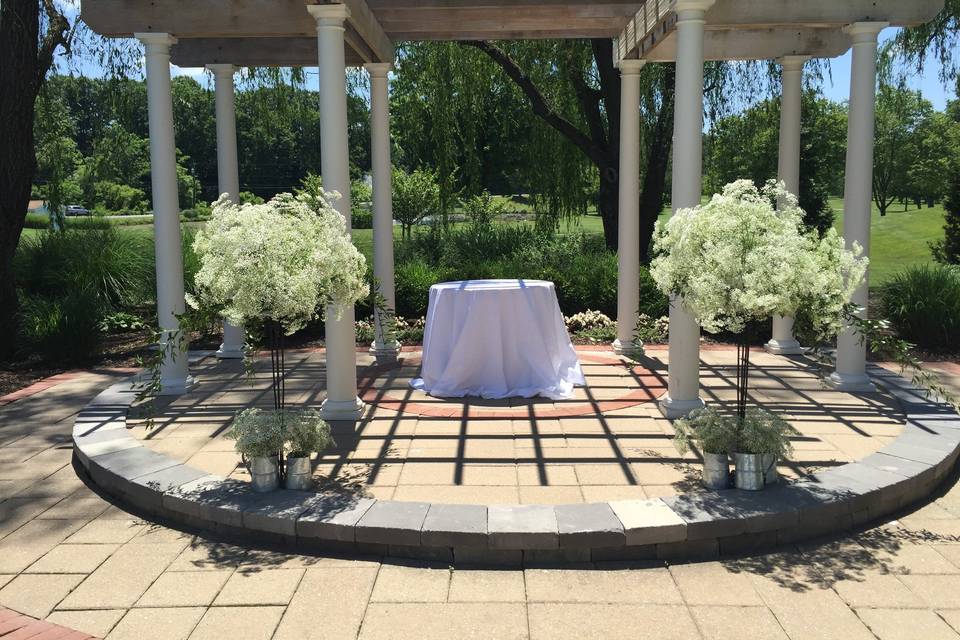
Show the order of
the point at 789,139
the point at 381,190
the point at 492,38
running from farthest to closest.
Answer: the point at 381,190 → the point at 789,139 → the point at 492,38

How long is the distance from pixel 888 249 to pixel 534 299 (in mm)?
29090

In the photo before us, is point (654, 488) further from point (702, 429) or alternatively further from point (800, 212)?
point (800, 212)

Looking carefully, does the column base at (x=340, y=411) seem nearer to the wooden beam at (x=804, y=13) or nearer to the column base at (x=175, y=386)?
the column base at (x=175, y=386)

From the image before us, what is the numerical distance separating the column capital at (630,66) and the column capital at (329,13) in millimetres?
3365

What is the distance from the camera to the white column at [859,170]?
20.6 feet

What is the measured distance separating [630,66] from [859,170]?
2591mm

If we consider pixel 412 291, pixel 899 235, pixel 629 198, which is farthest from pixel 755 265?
pixel 899 235

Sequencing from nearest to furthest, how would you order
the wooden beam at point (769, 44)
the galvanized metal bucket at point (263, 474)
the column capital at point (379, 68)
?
1. the galvanized metal bucket at point (263, 474)
2. the wooden beam at point (769, 44)
3. the column capital at point (379, 68)

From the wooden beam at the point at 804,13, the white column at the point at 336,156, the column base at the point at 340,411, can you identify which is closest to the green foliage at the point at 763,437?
the white column at the point at 336,156

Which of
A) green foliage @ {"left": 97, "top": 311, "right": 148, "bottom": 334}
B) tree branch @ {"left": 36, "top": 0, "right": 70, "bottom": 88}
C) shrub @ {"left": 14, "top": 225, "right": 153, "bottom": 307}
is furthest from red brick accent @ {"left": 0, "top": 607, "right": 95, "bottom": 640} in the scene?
shrub @ {"left": 14, "top": 225, "right": 153, "bottom": 307}

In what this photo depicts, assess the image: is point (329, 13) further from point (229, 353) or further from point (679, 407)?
point (229, 353)

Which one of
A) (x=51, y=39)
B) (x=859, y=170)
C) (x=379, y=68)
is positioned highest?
(x=51, y=39)

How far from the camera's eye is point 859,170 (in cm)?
644

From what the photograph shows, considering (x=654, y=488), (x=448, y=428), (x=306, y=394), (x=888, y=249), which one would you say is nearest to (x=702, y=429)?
(x=654, y=488)
